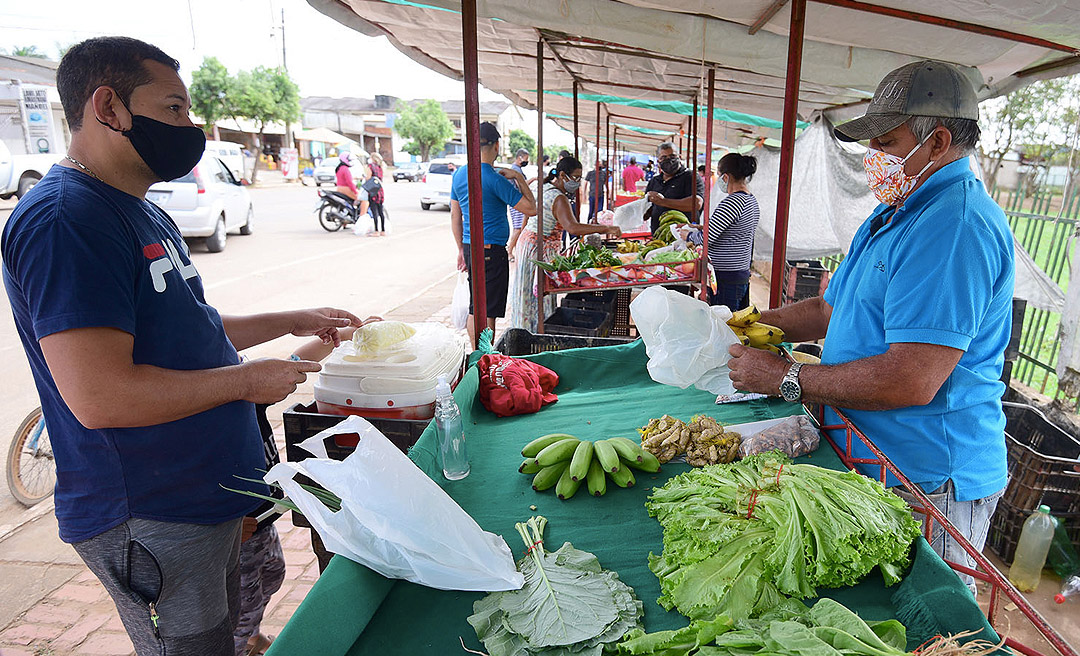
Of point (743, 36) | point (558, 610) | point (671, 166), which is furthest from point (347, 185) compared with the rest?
point (558, 610)

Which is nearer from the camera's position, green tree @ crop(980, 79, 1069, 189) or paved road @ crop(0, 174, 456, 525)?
paved road @ crop(0, 174, 456, 525)

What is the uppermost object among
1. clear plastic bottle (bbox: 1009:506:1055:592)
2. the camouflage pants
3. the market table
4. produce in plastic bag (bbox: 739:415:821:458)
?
produce in plastic bag (bbox: 739:415:821:458)

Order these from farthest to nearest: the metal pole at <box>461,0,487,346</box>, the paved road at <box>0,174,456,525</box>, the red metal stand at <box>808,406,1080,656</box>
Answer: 1. the paved road at <box>0,174,456,525</box>
2. the metal pole at <box>461,0,487,346</box>
3. the red metal stand at <box>808,406,1080,656</box>

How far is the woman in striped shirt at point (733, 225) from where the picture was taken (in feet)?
21.4

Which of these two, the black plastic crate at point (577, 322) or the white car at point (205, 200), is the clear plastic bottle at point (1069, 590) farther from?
the white car at point (205, 200)

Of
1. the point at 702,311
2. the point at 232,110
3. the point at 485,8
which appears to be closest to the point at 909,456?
the point at 702,311

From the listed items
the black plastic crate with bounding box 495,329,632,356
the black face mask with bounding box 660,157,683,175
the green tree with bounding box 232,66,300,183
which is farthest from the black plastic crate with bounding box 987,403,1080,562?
the green tree with bounding box 232,66,300,183

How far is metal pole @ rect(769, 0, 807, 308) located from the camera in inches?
119

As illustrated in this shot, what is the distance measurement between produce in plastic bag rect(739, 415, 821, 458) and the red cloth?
93 centimetres

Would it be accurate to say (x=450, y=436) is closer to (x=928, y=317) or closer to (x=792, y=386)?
(x=792, y=386)

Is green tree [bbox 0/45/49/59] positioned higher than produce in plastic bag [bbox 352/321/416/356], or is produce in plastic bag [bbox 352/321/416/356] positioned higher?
green tree [bbox 0/45/49/59]

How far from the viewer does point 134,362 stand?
5.99 ft

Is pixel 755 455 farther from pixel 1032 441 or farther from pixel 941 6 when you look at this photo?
pixel 1032 441

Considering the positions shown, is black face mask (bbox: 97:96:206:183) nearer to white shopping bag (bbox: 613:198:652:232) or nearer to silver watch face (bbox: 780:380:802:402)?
silver watch face (bbox: 780:380:802:402)
